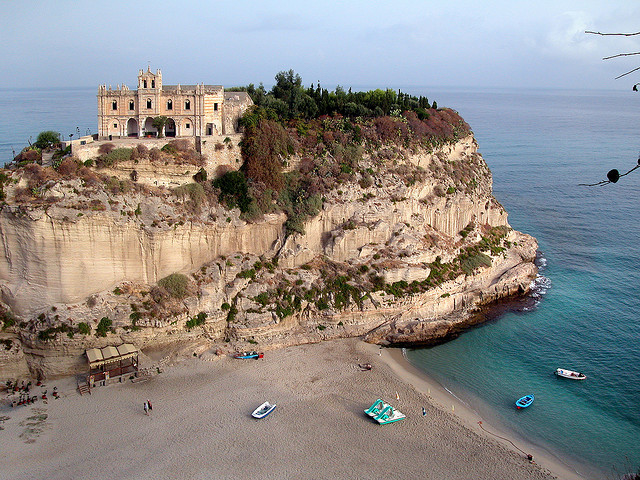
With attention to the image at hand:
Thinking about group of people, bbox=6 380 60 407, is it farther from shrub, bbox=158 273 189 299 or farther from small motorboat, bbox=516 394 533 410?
small motorboat, bbox=516 394 533 410

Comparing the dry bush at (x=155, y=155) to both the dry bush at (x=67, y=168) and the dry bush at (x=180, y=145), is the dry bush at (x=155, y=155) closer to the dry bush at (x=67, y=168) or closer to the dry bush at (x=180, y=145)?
the dry bush at (x=180, y=145)

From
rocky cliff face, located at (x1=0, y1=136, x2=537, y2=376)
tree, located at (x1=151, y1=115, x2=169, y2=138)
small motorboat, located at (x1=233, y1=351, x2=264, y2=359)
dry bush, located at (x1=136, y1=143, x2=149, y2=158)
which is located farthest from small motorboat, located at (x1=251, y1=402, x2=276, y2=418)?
tree, located at (x1=151, y1=115, x2=169, y2=138)

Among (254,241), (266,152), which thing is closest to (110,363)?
(254,241)

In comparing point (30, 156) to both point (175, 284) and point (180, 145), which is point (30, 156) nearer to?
point (180, 145)

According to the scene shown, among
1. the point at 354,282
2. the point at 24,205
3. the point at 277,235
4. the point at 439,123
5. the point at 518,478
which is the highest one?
the point at 439,123

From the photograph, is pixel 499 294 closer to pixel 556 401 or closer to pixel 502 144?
pixel 556 401

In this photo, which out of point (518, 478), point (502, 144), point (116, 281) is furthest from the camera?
point (502, 144)

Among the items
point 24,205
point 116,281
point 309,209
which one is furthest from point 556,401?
point 24,205
